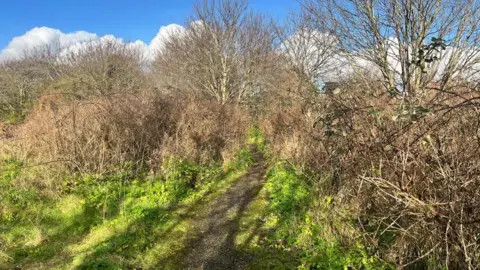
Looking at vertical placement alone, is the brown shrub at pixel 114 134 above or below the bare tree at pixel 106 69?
below

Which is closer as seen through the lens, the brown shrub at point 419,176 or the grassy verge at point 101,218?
the brown shrub at point 419,176

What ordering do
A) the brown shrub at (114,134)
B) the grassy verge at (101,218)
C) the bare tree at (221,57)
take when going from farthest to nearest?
the bare tree at (221,57) < the brown shrub at (114,134) < the grassy verge at (101,218)

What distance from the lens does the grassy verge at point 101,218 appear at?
163 inches

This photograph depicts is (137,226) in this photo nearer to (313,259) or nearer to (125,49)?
(313,259)

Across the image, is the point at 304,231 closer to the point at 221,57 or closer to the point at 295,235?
the point at 295,235

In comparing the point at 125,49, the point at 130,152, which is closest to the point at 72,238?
the point at 130,152

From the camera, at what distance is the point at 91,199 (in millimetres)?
5691

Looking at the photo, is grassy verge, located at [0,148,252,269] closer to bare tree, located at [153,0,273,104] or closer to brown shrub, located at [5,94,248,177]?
brown shrub, located at [5,94,248,177]

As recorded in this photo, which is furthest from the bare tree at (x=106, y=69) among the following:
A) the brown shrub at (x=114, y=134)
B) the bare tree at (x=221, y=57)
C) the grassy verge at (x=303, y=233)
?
the grassy verge at (x=303, y=233)

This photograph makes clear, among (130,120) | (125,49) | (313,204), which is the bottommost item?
(313,204)

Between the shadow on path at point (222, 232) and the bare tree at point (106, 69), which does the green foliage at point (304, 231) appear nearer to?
the shadow on path at point (222, 232)

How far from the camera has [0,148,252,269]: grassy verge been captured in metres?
4.15

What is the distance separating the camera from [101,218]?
516 cm

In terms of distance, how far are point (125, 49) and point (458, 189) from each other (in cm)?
2485
